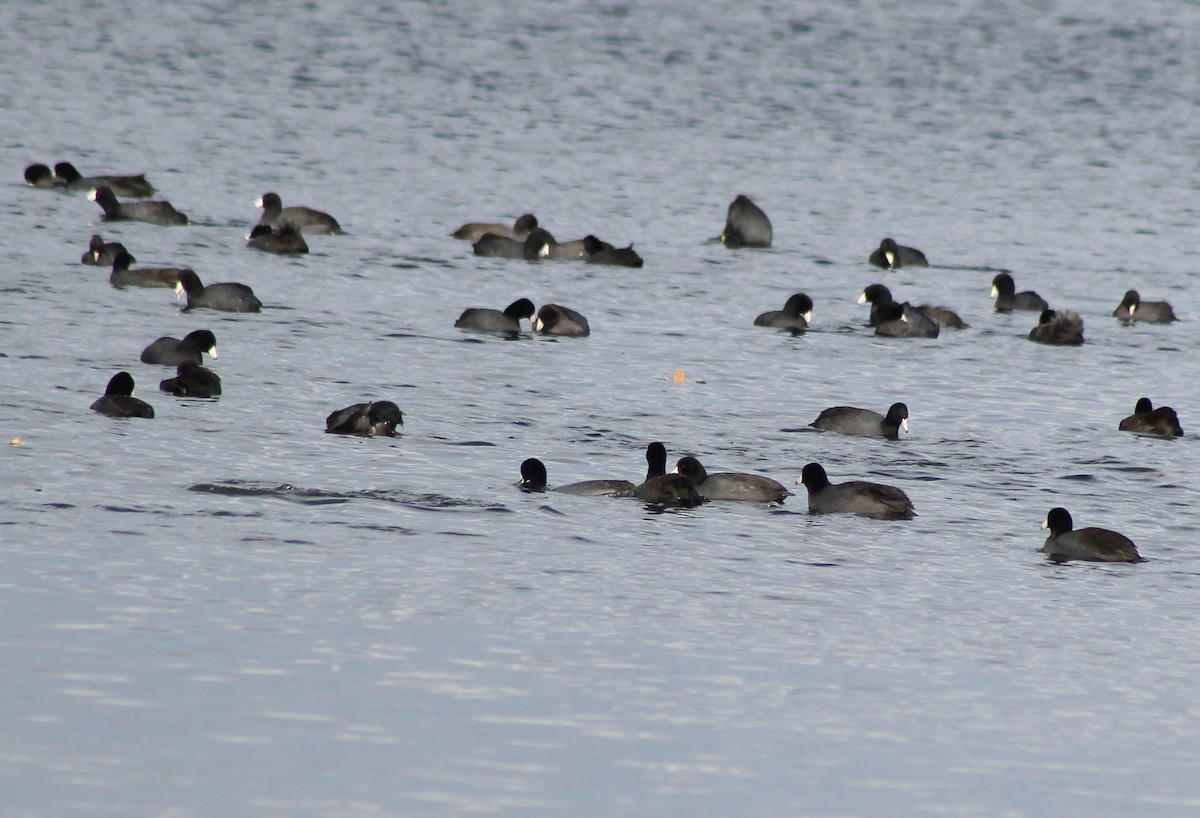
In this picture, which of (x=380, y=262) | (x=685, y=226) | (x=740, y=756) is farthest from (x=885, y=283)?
(x=740, y=756)

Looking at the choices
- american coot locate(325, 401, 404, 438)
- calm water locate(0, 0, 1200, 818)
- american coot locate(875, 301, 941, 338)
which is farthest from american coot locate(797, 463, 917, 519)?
american coot locate(875, 301, 941, 338)

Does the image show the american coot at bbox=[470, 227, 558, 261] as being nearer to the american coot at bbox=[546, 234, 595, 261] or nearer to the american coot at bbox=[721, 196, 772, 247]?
the american coot at bbox=[546, 234, 595, 261]

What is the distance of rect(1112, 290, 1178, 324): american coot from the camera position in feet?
90.6

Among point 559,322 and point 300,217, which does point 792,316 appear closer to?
point 559,322

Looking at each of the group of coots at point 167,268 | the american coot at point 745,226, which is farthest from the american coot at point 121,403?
the american coot at point 745,226

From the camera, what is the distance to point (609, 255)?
29.9 m

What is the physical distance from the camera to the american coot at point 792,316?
84.7 feet

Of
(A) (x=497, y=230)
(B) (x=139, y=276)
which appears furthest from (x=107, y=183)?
(B) (x=139, y=276)

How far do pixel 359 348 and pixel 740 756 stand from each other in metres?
13.3

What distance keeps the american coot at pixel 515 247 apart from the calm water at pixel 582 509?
0.33 metres

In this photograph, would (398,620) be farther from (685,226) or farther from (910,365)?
(685,226)

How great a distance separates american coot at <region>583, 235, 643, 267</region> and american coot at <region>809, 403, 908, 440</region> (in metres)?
10.4

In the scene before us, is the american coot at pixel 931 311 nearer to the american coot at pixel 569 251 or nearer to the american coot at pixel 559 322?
the american coot at pixel 559 322

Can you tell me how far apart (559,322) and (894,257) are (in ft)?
29.2
